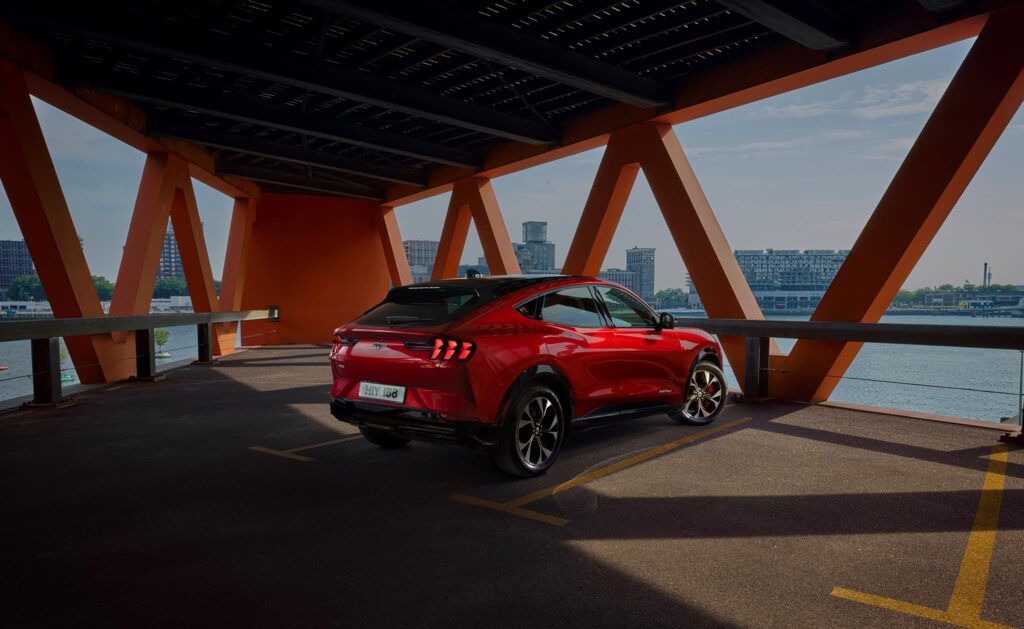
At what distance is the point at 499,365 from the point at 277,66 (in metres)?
6.31

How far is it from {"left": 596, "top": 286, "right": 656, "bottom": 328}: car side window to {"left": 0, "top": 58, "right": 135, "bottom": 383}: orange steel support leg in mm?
7884

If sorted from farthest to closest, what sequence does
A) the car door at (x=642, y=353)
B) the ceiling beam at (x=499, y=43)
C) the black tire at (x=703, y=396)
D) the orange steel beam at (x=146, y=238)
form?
the orange steel beam at (x=146, y=238) < the ceiling beam at (x=499, y=43) < the black tire at (x=703, y=396) < the car door at (x=642, y=353)

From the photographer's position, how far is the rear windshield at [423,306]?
435cm

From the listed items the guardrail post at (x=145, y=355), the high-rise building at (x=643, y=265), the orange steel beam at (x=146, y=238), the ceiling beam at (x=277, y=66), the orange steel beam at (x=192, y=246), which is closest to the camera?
the ceiling beam at (x=277, y=66)

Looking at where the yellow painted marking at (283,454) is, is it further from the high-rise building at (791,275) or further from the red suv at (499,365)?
the high-rise building at (791,275)

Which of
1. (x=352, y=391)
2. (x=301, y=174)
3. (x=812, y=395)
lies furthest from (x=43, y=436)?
(x=301, y=174)

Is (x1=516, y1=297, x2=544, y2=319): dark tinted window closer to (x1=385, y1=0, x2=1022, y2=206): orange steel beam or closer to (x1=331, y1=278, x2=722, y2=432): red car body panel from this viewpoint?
(x1=331, y1=278, x2=722, y2=432): red car body panel

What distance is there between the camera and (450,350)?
4.05 meters

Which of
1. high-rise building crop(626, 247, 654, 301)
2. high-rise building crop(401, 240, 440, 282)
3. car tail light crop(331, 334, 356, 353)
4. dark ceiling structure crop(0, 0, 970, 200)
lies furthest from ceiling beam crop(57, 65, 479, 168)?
high-rise building crop(626, 247, 654, 301)

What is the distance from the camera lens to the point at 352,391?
455cm

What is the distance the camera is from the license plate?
13.9 ft

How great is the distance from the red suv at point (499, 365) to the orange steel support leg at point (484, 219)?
9.73 meters

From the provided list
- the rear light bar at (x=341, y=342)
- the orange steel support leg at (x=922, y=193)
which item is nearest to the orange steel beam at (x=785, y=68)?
the orange steel support leg at (x=922, y=193)

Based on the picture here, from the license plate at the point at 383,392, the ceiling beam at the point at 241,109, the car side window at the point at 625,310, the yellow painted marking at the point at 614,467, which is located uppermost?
the ceiling beam at the point at 241,109
